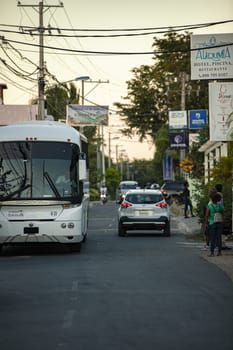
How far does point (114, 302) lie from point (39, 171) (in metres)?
10.1

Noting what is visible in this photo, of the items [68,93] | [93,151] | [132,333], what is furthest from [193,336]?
[93,151]

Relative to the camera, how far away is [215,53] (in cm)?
3497

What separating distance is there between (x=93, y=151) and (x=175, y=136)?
158ft

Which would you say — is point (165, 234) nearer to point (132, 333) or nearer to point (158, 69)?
point (132, 333)

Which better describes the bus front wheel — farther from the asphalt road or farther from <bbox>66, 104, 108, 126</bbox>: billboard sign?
<bbox>66, 104, 108, 126</bbox>: billboard sign

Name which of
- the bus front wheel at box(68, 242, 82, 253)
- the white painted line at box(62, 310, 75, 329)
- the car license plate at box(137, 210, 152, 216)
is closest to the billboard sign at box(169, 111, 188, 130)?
the car license plate at box(137, 210, 152, 216)

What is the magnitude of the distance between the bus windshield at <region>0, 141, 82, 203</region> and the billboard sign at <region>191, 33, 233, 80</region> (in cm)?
1263

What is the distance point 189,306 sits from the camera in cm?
1336

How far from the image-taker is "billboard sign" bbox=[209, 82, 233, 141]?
111 ft

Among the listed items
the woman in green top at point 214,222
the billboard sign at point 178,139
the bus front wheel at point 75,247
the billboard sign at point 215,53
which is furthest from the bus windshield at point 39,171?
the billboard sign at point 178,139

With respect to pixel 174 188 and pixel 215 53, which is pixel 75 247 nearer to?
pixel 215 53

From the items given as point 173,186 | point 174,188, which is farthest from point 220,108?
point 173,186

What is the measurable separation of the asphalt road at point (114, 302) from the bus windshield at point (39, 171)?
1626 mm

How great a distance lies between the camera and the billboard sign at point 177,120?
5675 cm
